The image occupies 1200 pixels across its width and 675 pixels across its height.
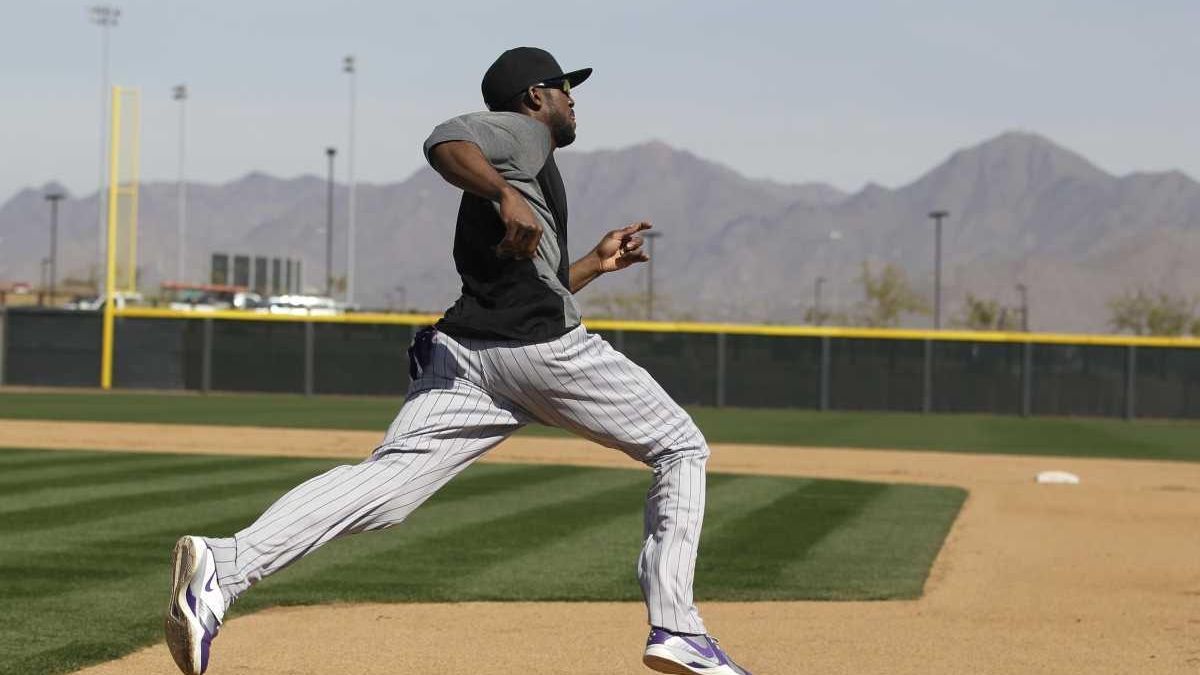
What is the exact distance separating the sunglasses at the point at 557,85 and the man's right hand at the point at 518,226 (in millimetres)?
485

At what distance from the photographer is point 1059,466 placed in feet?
65.4

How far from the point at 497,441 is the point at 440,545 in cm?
507

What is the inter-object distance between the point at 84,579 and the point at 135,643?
1.90 m

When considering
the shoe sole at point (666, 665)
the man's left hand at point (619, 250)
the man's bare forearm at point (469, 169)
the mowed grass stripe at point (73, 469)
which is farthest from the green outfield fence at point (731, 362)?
the man's bare forearm at point (469, 169)

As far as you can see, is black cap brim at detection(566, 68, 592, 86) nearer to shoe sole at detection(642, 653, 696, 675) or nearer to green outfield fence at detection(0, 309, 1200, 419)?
shoe sole at detection(642, 653, 696, 675)

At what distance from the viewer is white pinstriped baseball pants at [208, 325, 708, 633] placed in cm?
461

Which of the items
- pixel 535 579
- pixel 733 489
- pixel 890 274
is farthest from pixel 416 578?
pixel 890 274

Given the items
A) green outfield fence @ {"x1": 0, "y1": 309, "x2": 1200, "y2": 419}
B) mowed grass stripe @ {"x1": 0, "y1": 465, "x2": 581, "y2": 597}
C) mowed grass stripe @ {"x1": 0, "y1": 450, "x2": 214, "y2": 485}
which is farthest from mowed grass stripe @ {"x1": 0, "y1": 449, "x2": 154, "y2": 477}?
green outfield fence @ {"x1": 0, "y1": 309, "x2": 1200, "y2": 419}

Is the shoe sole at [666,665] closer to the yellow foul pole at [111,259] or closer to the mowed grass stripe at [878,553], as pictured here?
the mowed grass stripe at [878,553]

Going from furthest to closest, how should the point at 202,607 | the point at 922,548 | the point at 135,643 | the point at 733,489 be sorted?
1. the point at 733,489
2. the point at 922,548
3. the point at 135,643
4. the point at 202,607

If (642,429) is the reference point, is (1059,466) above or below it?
below

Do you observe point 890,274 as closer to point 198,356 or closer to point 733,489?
point 198,356

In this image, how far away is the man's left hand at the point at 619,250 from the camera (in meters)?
5.34

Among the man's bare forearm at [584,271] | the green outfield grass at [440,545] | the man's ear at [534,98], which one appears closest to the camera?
the man's ear at [534,98]
